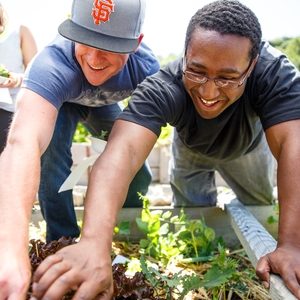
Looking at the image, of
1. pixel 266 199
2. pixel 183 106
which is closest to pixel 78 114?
pixel 183 106

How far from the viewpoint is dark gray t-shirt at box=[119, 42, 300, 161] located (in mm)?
2121

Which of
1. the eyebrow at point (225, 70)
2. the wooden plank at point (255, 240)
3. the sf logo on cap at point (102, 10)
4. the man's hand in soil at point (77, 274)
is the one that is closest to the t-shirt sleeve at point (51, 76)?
the sf logo on cap at point (102, 10)

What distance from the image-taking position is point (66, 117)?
2.94 m

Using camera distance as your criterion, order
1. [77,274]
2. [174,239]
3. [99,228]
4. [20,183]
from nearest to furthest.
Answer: [77,274] < [99,228] < [20,183] < [174,239]

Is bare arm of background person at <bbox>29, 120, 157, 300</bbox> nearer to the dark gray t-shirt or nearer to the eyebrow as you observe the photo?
the dark gray t-shirt

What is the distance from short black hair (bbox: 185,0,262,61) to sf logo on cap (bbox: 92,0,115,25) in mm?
416

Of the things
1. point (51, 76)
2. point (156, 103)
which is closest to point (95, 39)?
point (51, 76)

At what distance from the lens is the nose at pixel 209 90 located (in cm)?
211

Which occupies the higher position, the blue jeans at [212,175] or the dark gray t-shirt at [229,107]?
the dark gray t-shirt at [229,107]

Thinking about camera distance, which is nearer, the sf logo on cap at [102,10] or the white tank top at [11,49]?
the sf logo on cap at [102,10]

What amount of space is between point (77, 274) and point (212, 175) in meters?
2.54

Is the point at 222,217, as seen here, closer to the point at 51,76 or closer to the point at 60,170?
the point at 60,170

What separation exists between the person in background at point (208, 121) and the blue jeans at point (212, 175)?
0.66 meters

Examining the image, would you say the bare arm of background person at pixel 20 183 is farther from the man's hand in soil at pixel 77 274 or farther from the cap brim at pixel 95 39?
the cap brim at pixel 95 39
